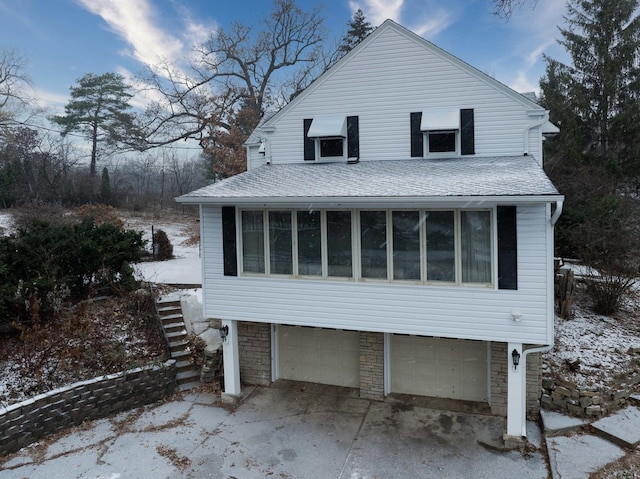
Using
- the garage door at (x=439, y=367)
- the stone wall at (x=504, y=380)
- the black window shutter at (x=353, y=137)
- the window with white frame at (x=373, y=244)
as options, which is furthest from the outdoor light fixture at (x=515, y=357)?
the black window shutter at (x=353, y=137)

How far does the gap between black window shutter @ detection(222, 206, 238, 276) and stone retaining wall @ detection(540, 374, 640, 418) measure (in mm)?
6415

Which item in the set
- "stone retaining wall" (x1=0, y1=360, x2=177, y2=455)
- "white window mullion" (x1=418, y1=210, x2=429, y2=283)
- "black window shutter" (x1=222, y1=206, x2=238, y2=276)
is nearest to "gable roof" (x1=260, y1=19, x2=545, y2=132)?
"black window shutter" (x1=222, y1=206, x2=238, y2=276)

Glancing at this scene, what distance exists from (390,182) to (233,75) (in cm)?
2097

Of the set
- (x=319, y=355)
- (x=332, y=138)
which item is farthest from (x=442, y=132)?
(x=319, y=355)

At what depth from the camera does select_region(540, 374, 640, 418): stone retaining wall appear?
7570mm

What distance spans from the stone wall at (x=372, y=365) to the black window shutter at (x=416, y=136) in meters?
4.03

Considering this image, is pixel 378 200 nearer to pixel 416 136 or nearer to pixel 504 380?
pixel 416 136

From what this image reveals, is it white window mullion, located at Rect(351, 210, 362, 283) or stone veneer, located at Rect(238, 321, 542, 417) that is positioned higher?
white window mullion, located at Rect(351, 210, 362, 283)

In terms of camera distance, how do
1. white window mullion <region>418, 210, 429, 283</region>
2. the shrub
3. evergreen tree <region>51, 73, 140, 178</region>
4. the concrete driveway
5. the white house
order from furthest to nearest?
evergreen tree <region>51, 73, 140, 178</region> < the shrub < white window mullion <region>418, 210, 429, 283</region> < the white house < the concrete driveway

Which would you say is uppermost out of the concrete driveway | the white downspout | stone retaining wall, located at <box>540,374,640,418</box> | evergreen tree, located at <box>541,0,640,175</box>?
evergreen tree, located at <box>541,0,640,175</box>

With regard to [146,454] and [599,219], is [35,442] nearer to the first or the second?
[146,454]

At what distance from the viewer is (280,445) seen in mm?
7176

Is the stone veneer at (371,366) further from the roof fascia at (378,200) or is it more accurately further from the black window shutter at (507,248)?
the roof fascia at (378,200)

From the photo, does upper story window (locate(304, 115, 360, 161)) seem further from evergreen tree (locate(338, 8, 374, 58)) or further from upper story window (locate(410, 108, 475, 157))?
evergreen tree (locate(338, 8, 374, 58))
